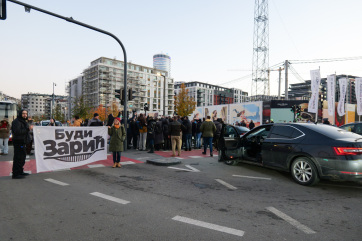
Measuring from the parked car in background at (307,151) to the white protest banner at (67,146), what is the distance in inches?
202

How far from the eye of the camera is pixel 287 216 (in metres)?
3.80

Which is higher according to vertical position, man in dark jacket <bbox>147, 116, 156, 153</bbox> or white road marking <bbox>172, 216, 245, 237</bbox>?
man in dark jacket <bbox>147, 116, 156, 153</bbox>

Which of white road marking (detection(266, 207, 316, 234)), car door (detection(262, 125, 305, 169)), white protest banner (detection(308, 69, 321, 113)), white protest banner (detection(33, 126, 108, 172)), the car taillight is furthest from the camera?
white protest banner (detection(308, 69, 321, 113))

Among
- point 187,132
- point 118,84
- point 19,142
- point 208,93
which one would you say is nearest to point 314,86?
point 187,132

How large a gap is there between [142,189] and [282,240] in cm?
321

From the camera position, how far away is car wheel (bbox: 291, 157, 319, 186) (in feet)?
18.2

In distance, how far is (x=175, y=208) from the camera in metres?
4.11

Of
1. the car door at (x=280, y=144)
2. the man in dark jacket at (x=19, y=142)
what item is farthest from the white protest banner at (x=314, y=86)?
the man in dark jacket at (x=19, y=142)

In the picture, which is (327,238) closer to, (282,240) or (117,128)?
(282,240)

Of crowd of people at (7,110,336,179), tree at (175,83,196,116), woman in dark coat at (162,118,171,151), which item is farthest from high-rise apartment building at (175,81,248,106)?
crowd of people at (7,110,336,179)

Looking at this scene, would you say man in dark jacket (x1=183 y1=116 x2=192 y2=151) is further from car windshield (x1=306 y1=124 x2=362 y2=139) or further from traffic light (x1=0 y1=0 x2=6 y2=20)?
traffic light (x1=0 y1=0 x2=6 y2=20)

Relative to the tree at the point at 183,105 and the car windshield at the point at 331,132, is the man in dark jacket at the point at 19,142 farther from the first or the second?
the tree at the point at 183,105

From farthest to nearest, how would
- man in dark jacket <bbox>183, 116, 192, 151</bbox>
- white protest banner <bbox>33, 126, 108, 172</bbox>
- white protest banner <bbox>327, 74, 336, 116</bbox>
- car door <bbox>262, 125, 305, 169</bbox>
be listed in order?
1. white protest banner <bbox>327, 74, 336, 116</bbox>
2. man in dark jacket <bbox>183, 116, 192, 151</bbox>
3. white protest banner <bbox>33, 126, 108, 172</bbox>
4. car door <bbox>262, 125, 305, 169</bbox>

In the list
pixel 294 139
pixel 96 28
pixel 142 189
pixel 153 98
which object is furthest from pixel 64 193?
pixel 153 98
